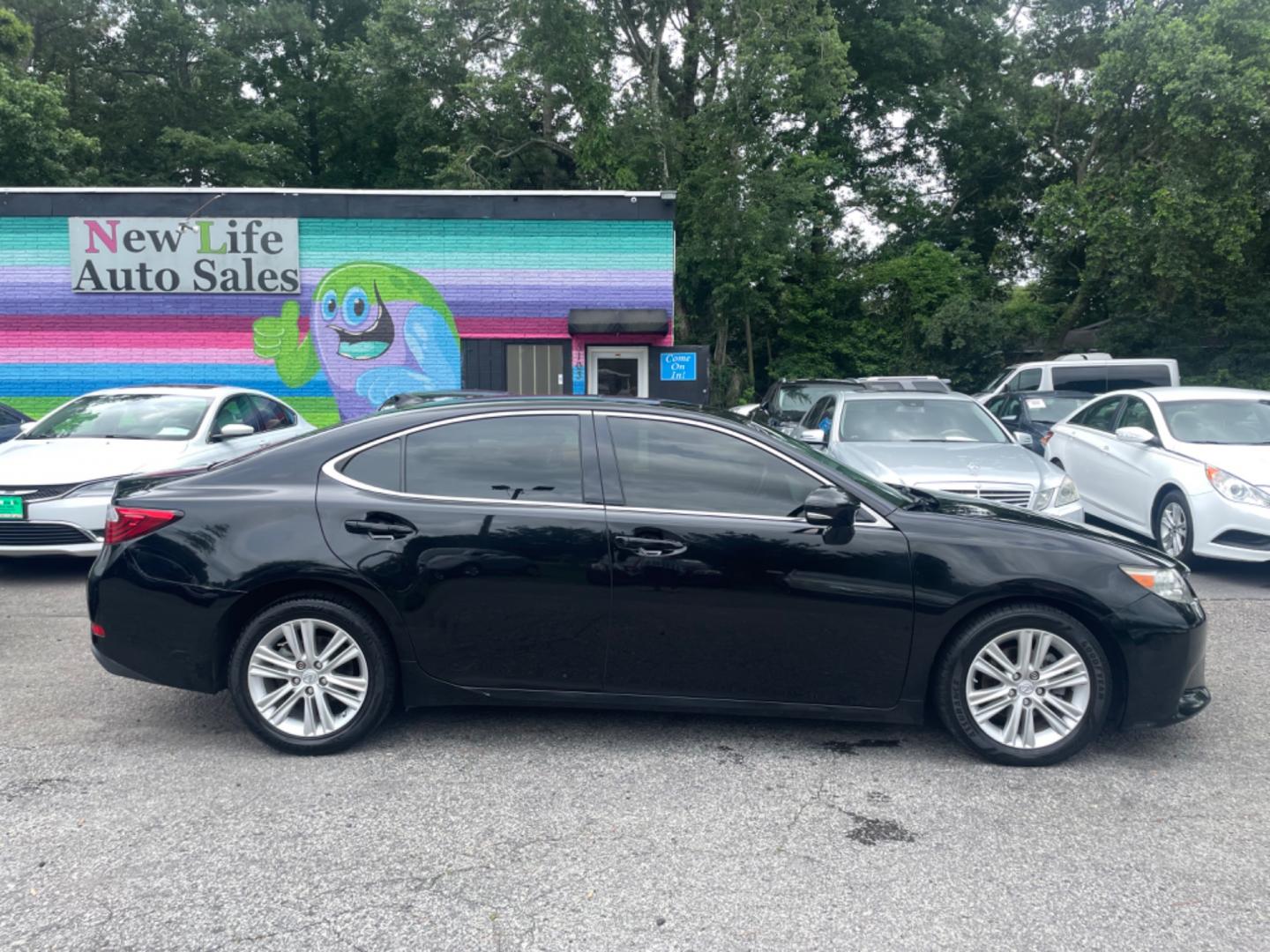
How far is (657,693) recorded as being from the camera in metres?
4.37

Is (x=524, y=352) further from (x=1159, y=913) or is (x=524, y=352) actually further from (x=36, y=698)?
(x=1159, y=913)

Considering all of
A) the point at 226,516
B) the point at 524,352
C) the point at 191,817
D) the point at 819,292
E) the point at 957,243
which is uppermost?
the point at 957,243

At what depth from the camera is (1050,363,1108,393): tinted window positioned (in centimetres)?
1588

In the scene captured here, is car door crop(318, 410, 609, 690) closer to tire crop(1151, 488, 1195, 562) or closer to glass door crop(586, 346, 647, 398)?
tire crop(1151, 488, 1195, 562)

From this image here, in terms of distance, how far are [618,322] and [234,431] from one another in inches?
365

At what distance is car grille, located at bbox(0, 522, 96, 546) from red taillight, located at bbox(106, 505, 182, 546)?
371 cm

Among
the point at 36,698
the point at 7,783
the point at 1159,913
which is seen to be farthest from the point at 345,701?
the point at 1159,913

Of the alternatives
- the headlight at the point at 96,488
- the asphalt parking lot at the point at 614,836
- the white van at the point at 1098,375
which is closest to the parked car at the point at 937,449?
the asphalt parking lot at the point at 614,836

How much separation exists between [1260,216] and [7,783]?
76.9 ft

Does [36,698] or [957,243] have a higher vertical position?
[957,243]

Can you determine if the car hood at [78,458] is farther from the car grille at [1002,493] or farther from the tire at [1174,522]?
the tire at [1174,522]

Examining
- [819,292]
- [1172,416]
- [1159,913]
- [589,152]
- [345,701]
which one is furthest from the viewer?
[819,292]

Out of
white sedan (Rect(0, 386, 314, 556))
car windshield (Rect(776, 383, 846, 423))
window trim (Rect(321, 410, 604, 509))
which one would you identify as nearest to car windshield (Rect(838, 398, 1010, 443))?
car windshield (Rect(776, 383, 846, 423))

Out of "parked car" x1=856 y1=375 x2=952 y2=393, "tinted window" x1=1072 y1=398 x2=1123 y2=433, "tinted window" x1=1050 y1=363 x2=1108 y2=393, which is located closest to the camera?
"tinted window" x1=1072 y1=398 x2=1123 y2=433
